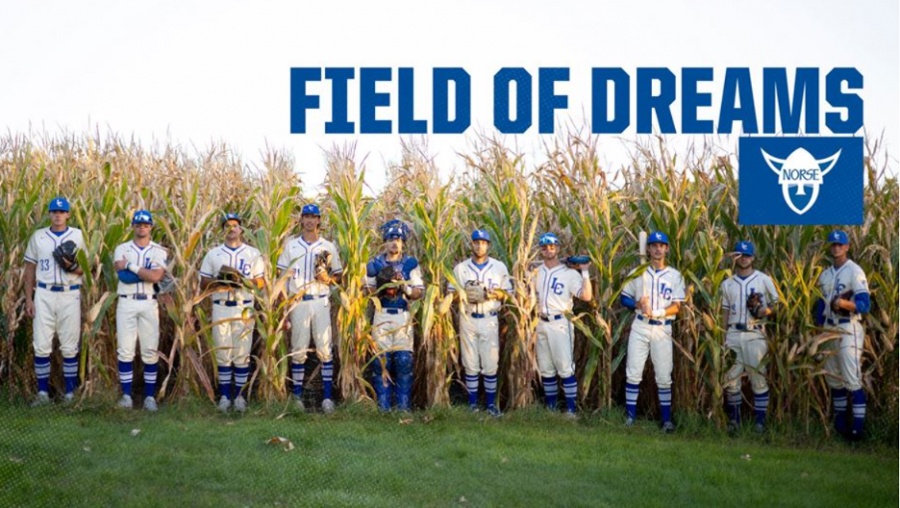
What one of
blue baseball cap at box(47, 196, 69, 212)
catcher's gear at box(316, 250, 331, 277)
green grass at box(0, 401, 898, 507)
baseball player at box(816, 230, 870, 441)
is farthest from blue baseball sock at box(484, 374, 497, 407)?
blue baseball cap at box(47, 196, 69, 212)

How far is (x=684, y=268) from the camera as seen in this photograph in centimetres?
1107

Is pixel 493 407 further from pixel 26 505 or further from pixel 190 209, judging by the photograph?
pixel 26 505

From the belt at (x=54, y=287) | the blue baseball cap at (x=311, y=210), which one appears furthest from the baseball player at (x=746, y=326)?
the belt at (x=54, y=287)

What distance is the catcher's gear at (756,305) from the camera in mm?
10648

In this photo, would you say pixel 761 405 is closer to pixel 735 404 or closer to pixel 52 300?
pixel 735 404

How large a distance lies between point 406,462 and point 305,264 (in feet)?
10.3

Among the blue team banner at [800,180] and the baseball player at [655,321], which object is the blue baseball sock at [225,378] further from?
the blue team banner at [800,180]

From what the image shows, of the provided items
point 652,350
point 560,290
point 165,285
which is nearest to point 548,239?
point 560,290

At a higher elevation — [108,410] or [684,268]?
[684,268]

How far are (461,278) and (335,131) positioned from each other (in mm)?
2672

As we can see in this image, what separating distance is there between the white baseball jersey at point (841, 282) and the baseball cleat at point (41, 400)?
945cm

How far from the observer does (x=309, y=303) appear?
11.1 meters

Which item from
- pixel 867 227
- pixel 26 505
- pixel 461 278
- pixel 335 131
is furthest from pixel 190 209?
pixel 867 227

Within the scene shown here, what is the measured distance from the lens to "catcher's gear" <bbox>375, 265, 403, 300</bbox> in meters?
10.9
